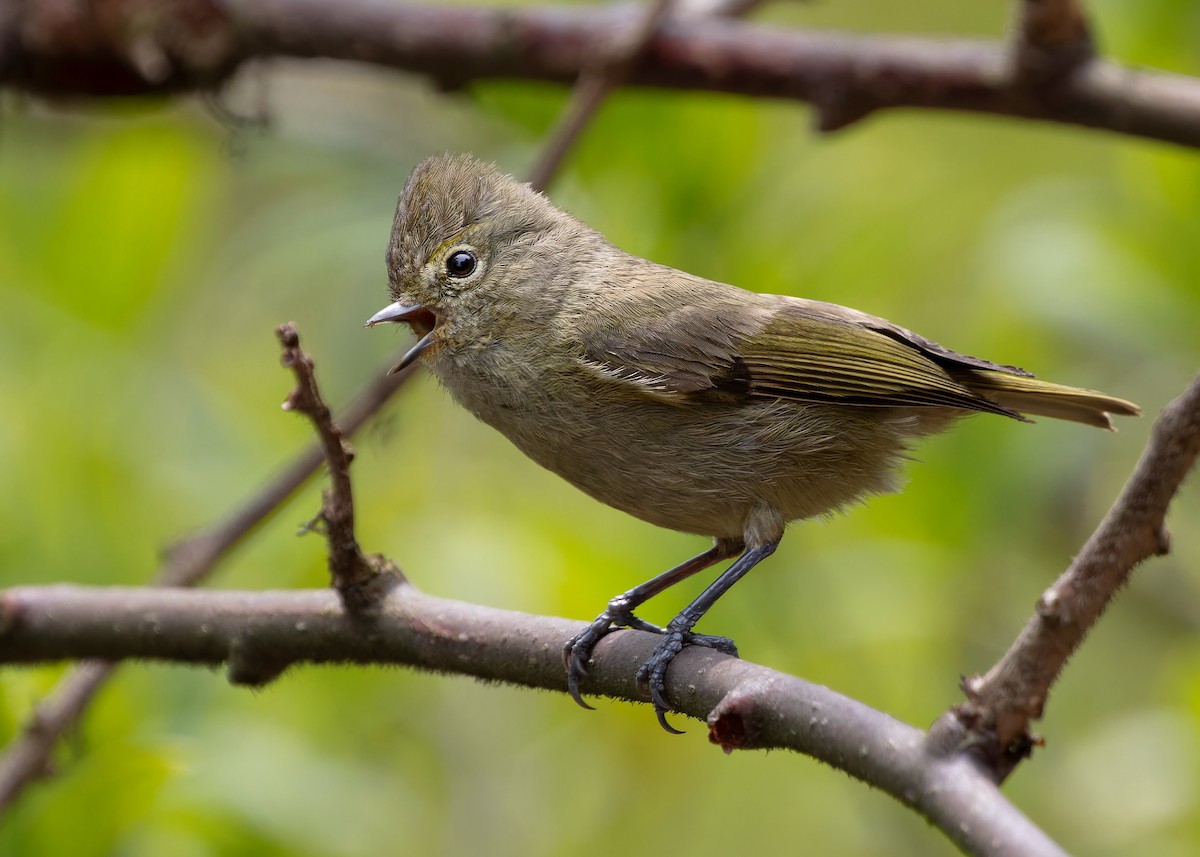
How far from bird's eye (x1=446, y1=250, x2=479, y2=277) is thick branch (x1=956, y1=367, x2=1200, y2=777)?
2.32 metres

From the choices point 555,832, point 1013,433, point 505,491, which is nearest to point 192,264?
point 505,491

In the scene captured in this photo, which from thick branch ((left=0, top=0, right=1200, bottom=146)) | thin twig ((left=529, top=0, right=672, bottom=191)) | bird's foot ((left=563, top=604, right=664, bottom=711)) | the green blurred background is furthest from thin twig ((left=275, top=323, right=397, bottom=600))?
thick branch ((left=0, top=0, right=1200, bottom=146))

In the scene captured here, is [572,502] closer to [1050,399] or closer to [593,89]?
[593,89]

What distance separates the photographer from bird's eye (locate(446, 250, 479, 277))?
13.3 ft

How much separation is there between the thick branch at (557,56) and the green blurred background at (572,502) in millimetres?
220

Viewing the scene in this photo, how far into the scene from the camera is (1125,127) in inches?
174

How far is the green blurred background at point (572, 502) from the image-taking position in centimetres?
450

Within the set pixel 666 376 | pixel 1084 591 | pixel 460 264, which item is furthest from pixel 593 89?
pixel 1084 591

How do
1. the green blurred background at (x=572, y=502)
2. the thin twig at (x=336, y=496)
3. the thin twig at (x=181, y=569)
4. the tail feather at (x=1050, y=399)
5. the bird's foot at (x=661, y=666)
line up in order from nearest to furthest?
1. the thin twig at (x=336, y=496)
2. the bird's foot at (x=661, y=666)
3. the thin twig at (x=181, y=569)
4. the tail feather at (x=1050, y=399)
5. the green blurred background at (x=572, y=502)

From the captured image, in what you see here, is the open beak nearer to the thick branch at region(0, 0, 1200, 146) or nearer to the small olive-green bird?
the small olive-green bird

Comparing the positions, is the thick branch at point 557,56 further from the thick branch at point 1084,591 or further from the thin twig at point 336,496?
the thick branch at point 1084,591

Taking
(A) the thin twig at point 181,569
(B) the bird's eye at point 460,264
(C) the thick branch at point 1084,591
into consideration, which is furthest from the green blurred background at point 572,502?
(C) the thick branch at point 1084,591

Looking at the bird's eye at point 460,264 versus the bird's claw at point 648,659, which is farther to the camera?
the bird's eye at point 460,264

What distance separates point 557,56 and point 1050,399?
2295 millimetres
